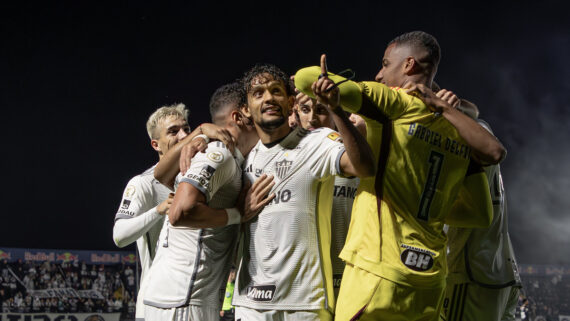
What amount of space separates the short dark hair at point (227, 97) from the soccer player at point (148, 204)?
2.00 feet

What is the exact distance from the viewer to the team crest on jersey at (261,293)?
Result: 228cm

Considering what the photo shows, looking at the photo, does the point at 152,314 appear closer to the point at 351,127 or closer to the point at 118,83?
the point at 351,127

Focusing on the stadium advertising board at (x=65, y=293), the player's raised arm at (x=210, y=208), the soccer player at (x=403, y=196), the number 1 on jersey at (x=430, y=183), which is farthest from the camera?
the stadium advertising board at (x=65, y=293)

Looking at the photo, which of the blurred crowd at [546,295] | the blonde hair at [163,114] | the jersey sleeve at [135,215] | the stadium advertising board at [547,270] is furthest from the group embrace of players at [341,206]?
the stadium advertising board at [547,270]

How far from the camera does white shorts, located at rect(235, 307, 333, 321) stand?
7.31 feet

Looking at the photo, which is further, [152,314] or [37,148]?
[37,148]

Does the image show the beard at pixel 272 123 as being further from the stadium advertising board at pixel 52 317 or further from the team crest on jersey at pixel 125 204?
the stadium advertising board at pixel 52 317

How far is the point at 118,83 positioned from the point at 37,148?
218 centimetres

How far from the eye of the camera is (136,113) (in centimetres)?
1219

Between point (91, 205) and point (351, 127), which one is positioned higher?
point (351, 127)

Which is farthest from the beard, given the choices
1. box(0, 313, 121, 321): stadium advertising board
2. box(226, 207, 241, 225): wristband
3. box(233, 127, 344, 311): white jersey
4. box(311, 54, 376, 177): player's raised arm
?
box(0, 313, 121, 321): stadium advertising board

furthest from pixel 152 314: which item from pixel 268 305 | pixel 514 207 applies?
pixel 514 207

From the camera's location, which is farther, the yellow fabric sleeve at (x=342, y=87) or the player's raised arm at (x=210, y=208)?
the player's raised arm at (x=210, y=208)

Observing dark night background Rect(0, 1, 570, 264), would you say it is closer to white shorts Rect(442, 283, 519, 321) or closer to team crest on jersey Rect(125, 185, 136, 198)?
team crest on jersey Rect(125, 185, 136, 198)
